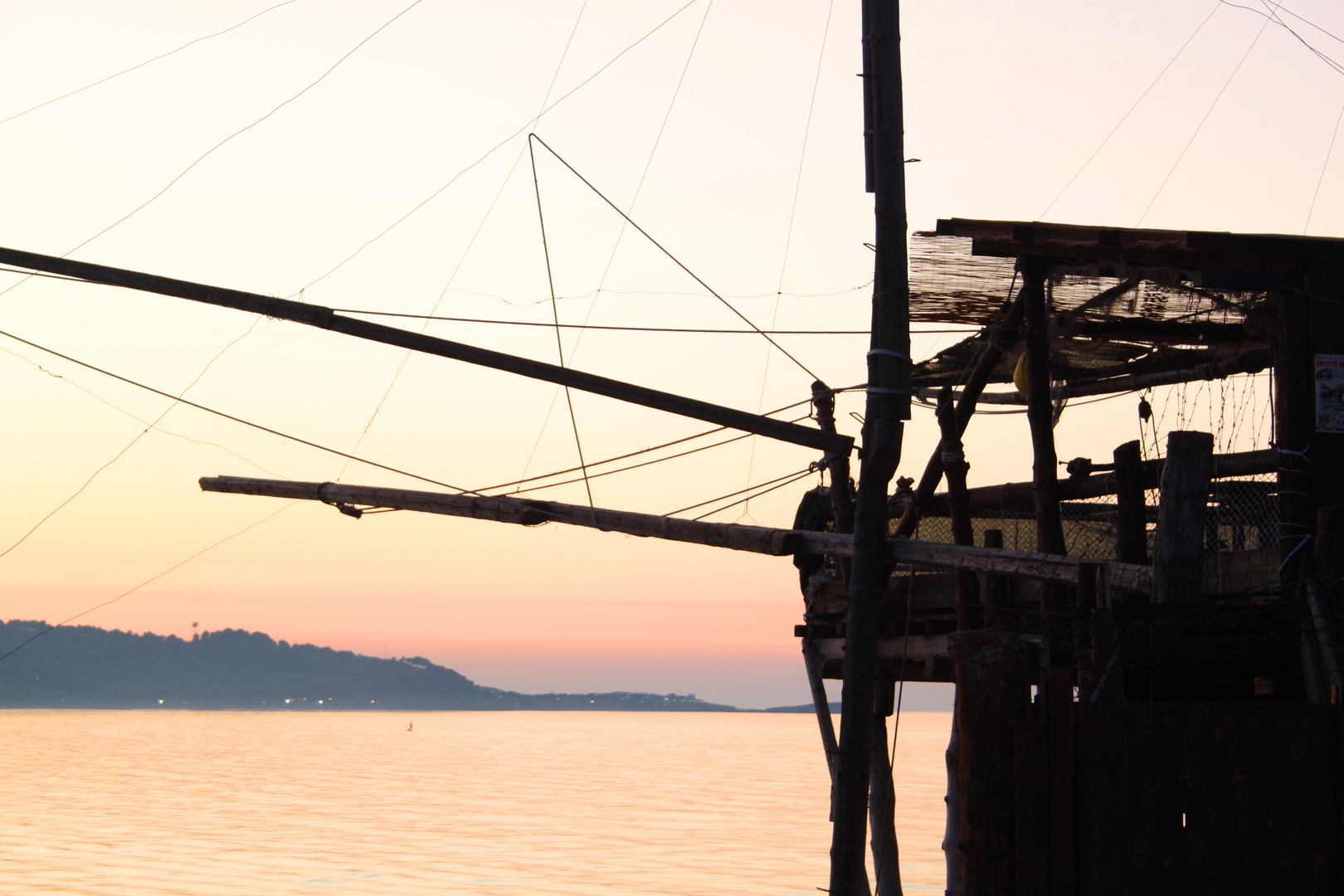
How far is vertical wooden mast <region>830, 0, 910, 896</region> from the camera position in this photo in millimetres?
10141

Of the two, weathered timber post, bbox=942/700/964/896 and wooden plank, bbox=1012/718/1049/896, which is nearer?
wooden plank, bbox=1012/718/1049/896

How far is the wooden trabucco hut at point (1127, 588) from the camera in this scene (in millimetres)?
6242

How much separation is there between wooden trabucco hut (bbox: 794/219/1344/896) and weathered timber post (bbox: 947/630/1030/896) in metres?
0.01

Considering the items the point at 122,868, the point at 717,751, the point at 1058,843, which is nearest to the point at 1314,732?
the point at 1058,843

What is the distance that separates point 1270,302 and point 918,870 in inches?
1035

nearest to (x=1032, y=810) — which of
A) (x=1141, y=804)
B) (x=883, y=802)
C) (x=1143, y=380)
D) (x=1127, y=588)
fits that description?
(x=1141, y=804)

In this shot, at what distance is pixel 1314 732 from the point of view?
6098 millimetres

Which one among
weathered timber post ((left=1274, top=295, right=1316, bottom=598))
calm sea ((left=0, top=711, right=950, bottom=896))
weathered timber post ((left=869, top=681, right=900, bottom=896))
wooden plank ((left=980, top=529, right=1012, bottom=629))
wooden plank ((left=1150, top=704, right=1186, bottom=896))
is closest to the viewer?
wooden plank ((left=1150, top=704, right=1186, bottom=896))

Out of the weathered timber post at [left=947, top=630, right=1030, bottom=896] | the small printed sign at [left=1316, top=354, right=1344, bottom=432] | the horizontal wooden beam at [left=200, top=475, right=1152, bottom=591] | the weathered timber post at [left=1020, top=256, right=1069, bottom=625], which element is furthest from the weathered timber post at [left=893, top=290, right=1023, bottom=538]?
the weathered timber post at [left=947, top=630, right=1030, bottom=896]

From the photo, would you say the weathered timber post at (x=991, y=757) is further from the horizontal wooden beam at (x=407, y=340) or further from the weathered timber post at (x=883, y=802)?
the weathered timber post at (x=883, y=802)

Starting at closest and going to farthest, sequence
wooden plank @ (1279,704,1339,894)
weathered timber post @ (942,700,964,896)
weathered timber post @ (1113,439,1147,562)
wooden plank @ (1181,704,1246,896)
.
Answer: wooden plank @ (1279,704,1339,894) < wooden plank @ (1181,704,1246,896) < weathered timber post @ (1113,439,1147,562) < weathered timber post @ (942,700,964,896)

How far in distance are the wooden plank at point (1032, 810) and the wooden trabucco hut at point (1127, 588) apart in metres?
0.01

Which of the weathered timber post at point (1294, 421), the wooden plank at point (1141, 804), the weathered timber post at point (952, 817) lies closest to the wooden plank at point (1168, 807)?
the wooden plank at point (1141, 804)

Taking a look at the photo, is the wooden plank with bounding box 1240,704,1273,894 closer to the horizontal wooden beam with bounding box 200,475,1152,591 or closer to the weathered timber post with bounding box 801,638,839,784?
the horizontal wooden beam with bounding box 200,475,1152,591
